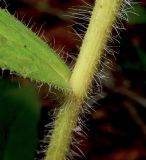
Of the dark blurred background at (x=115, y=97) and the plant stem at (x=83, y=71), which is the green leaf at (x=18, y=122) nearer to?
the plant stem at (x=83, y=71)

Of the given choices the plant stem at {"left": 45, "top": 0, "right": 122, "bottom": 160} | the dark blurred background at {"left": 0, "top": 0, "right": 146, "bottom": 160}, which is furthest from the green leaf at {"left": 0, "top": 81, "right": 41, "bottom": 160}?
the dark blurred background at {"left": 0, "top": 0, "right": 146, "bottom": 160}

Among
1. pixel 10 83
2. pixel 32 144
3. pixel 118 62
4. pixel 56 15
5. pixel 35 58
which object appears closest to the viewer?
pixel 35 58

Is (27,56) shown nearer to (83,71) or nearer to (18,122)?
(83,71)

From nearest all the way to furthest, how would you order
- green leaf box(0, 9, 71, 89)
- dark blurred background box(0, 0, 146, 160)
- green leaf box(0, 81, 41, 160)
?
green leaf box(0, 9, 71, 89)
green leaf box(0, 81, 41, 160)
dark blurred background box(0, 0, 146, 160)

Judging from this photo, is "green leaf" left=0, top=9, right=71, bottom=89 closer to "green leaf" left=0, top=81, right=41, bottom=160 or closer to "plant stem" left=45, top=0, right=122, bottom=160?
"plant stem" left=45, top=0, right=122, bottom=160

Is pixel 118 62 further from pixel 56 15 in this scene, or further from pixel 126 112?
pixel 56 15

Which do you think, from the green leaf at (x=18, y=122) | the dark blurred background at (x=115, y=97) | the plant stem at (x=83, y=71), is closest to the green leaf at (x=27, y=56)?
the plant stem at (x=83, y=71)

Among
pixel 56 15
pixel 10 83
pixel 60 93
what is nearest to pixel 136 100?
pixel 56 15
